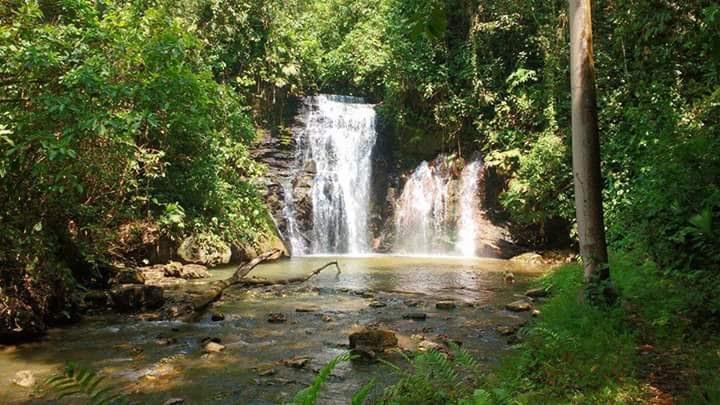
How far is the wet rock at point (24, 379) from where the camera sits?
18.7 feet

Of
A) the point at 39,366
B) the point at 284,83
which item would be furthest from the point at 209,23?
the point at 39,366

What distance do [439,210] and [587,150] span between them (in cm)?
1578

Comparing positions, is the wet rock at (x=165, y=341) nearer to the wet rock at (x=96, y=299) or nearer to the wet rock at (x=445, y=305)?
the wet rock at (x=96, y=299)

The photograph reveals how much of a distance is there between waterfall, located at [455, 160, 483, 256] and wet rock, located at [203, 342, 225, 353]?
1442cm

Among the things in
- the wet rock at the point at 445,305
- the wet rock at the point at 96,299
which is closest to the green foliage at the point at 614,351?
the wet rock at the point at 445,305

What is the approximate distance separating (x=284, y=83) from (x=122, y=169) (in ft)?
Result: 51.8

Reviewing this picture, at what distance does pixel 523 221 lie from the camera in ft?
57.8

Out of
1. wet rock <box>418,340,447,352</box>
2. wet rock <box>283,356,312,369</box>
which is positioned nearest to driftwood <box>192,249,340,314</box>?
wet rock <box>283,356,312,369</box>

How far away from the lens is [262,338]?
7.72m

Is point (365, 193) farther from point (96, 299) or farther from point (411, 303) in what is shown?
point (96, 299)

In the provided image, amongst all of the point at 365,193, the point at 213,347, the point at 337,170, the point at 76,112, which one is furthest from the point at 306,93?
the point at 213,347

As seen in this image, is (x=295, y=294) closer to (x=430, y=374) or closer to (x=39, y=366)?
(x=39, y=366)

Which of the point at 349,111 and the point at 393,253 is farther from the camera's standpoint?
the point at 349,111

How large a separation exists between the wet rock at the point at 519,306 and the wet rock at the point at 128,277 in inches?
309
